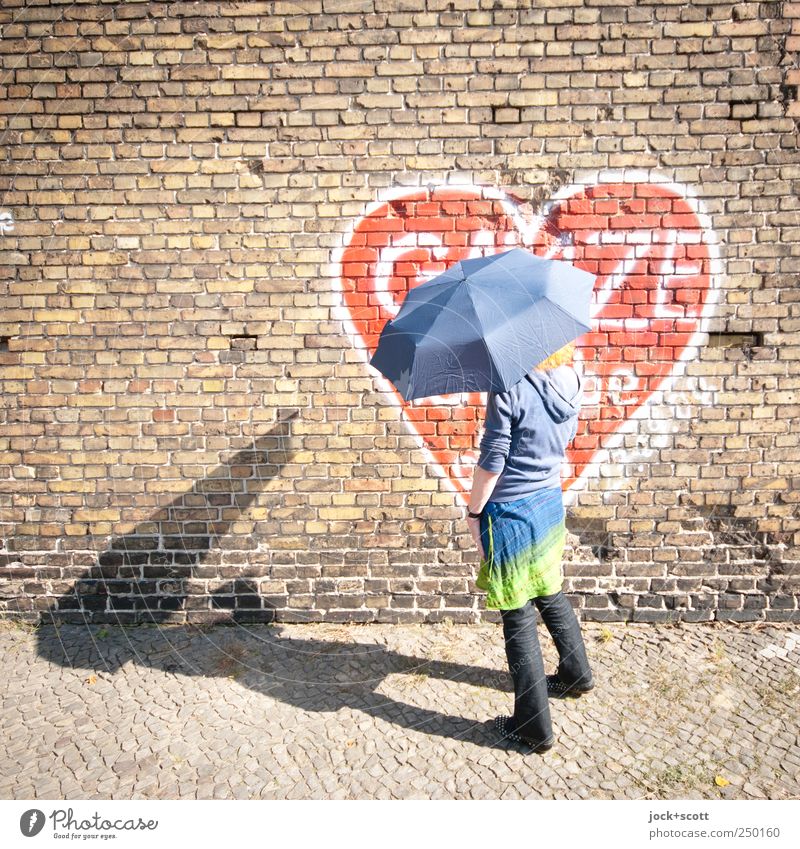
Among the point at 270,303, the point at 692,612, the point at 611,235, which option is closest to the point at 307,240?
the point at 270,303

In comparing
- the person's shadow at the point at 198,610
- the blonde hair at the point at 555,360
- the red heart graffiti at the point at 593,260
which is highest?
the red heart graffiti at the point at 593,260

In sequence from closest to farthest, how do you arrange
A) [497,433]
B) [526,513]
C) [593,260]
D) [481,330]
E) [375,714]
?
[481,330], [497,433], [526,513], [375,714], [593,260]

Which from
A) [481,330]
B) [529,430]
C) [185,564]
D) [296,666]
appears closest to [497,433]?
[529,430]

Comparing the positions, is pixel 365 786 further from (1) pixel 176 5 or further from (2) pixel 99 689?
(1) pixel 176 5

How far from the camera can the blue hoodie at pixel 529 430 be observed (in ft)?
7.57

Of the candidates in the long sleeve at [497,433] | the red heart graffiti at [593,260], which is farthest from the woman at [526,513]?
the red heart graffiti at [593,260]

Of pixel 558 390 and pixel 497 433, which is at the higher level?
pixel 558 390

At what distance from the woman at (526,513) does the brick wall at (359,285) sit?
0.90m

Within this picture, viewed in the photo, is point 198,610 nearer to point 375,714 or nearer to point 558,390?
point 375,714

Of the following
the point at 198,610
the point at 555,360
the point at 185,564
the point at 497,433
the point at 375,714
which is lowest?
the point at 375,714

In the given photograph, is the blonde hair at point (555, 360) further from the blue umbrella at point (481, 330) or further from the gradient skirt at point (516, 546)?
the gradient skirt at point (516, 546)

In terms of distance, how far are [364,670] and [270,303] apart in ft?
6.72

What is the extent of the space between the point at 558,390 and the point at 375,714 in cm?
172

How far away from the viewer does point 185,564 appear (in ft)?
11.4
